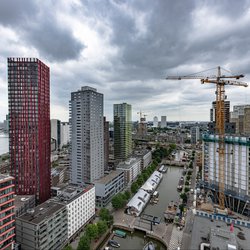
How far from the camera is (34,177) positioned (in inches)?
963

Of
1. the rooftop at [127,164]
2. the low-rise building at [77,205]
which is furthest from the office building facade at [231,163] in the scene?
the low-rise building at [77,205]

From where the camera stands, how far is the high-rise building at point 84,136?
2923 cm

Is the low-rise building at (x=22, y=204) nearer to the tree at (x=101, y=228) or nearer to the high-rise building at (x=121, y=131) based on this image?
the tree at (x=101, y=228)

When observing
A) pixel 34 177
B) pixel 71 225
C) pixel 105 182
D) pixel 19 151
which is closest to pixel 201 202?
pixel 105 182

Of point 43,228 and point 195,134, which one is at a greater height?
point 195,134

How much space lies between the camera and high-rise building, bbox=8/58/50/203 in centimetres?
2397

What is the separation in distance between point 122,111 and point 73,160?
23051mm

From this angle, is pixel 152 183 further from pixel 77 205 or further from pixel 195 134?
pixel 195 134

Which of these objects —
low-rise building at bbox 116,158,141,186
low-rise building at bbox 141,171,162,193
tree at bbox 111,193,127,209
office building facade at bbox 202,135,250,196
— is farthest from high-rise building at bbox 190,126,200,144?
tree at bbox 111,193,127,209

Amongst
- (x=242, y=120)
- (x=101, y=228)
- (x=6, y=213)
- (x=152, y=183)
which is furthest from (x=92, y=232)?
(x=242, y=120)

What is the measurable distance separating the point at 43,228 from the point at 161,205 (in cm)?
→ 1758

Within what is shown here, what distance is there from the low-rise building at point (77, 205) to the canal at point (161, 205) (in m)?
4.39

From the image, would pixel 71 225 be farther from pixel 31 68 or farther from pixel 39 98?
pixel 31 68

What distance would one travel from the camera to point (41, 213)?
16578 millimetres
